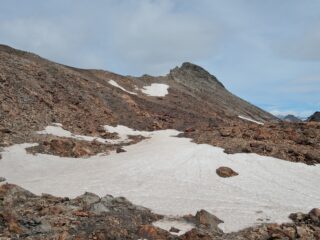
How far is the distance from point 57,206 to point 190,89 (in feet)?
242

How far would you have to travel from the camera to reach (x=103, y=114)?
168ft

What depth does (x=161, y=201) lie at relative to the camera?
82.5 ft

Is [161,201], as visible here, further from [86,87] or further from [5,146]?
[86,87]

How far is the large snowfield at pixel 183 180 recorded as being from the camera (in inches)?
959

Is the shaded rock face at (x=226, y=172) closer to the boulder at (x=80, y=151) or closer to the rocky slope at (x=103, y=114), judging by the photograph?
the rocky slope at (x=103, y=114)

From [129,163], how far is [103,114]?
18358 mm

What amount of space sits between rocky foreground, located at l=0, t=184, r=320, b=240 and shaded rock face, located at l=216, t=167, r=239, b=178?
9285 millimetres

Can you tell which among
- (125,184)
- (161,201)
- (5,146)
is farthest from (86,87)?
(161,201)

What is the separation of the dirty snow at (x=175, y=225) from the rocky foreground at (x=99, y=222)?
0.97ft

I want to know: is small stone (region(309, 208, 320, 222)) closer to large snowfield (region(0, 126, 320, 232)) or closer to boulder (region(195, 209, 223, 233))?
large snowfield (region(0, 126, 320, 232))

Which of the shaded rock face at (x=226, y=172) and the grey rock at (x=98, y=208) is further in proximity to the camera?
the shaded rock face at (x=226, y=172)

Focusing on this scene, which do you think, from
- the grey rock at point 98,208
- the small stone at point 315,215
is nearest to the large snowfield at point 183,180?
the small stone at point 315,215

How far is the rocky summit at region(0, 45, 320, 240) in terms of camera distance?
65.9ft

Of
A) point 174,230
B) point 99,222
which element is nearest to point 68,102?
point 99,222
